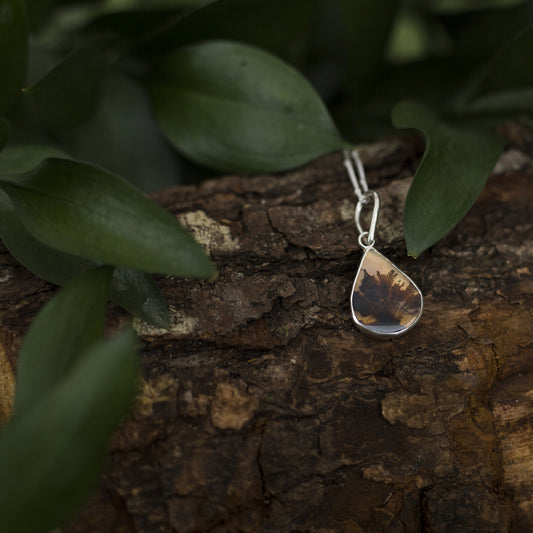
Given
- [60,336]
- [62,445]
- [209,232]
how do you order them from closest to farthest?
[62,445] → [60,336] → [209,232]

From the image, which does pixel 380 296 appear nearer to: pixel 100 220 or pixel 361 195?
pixel 361 195

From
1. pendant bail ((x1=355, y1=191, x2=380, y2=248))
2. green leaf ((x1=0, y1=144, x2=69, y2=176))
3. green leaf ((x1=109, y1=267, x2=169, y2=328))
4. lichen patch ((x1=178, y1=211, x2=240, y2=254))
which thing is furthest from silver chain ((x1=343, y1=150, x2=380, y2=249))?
green leaf ((x1=0, y1=144, x2=69, y2=176))

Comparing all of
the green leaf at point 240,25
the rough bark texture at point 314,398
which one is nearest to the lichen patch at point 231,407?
the rough bark texture at point 314,398

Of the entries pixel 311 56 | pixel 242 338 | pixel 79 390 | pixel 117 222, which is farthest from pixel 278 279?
pixel 311 56

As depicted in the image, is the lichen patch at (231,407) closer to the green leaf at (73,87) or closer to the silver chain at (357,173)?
the silver chain at (357,173)

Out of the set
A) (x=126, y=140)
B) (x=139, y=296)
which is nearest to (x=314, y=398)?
(x=139, y=296)

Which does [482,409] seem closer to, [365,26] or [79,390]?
[79,390]
